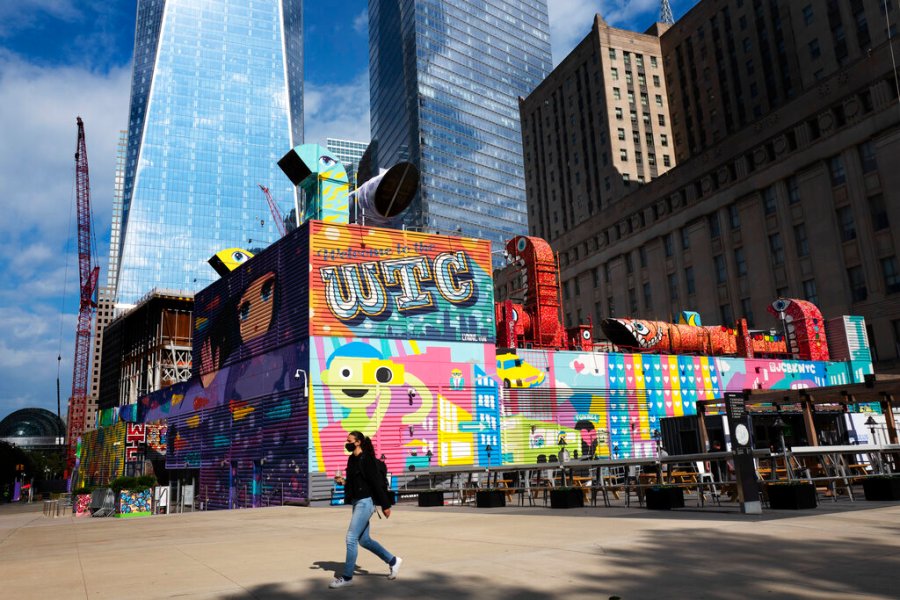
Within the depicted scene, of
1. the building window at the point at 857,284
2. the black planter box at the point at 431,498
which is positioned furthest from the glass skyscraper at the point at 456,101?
the black planter box at the point at 431,498

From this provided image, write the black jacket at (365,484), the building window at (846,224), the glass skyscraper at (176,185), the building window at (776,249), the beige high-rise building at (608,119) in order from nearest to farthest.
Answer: the black jacket at (365,484)
the building window at (846,224)
the building window at (776,249)
the beige high-rise building at (608,119)
the glass skyscraper at (176,185)

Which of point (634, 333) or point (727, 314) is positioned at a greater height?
point (727, 314)

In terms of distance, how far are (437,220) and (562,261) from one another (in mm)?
68850

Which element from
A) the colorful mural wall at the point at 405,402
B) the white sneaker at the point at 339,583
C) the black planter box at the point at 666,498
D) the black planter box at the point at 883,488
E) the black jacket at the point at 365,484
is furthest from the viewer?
the colorful mural wall at the point at 405,402

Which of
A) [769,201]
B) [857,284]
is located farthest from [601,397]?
[769,201]

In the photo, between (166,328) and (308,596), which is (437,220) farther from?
(308,596)

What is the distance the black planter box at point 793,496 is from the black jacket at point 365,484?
10008mm

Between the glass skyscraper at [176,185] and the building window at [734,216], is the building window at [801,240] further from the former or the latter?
the glass skyscraper at [176,185]

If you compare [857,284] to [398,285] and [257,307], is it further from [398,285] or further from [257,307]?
[257,307]

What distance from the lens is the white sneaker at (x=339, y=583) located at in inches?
317

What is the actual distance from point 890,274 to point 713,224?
61.0 feet

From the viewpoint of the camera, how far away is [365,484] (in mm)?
8961

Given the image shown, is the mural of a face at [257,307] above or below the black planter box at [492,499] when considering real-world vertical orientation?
above

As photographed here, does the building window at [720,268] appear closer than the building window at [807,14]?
Yes
